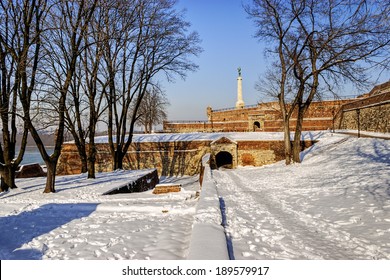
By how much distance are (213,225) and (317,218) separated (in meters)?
2.09

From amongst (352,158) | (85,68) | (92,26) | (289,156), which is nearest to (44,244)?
(92,26)

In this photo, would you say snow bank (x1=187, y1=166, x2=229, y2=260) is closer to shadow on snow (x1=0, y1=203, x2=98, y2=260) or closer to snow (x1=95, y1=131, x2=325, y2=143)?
shadow on snow (x1=0, y1=203, x2=98, y2=260)

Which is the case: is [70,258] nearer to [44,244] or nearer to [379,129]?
[44,244]

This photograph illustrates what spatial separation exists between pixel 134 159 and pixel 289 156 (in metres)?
12.7

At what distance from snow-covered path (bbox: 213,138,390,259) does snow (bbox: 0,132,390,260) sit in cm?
1

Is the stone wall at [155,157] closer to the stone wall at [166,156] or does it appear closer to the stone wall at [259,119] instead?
the stone wall at [166,156]

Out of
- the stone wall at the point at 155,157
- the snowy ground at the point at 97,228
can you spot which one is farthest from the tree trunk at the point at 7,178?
the stone wall at the point at 155,157

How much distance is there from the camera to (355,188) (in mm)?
6215

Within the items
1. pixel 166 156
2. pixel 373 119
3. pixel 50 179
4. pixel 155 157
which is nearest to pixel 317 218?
pixel 50 179

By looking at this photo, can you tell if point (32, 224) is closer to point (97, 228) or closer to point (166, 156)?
point (97, 228)

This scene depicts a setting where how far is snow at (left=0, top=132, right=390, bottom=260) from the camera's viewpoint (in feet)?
11.2

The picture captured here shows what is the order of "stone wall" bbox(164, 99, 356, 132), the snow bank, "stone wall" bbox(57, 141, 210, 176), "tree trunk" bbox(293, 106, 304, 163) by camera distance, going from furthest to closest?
1. "stone wall" bbox(164, 99, 356, 132)
2. "stone wall" bbox(57, 141, 210, 176)
3. "tree trunk" bbox(293, 106, 304, 163)
4. the snow bank

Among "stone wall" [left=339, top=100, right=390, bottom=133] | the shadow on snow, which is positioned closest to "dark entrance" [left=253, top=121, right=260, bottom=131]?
"stone wall" [left=339, top=100, right=390, bottom=133]

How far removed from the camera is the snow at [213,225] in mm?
3420
